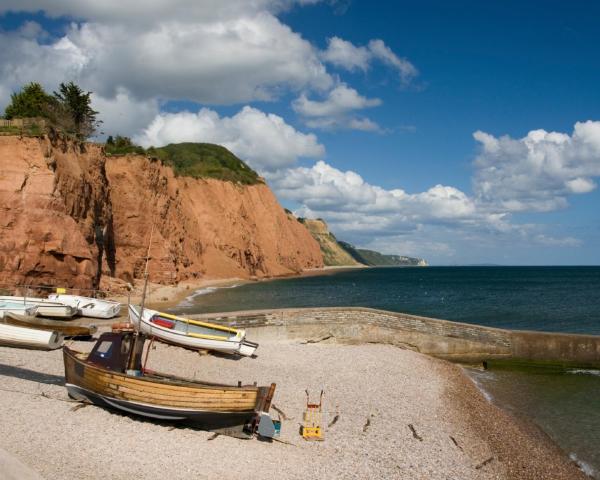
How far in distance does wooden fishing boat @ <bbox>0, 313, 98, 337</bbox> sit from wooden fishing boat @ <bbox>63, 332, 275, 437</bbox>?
22.7 ft

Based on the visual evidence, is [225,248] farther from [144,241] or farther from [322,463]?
[322,463]

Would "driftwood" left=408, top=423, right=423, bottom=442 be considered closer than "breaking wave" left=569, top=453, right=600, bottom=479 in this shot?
No

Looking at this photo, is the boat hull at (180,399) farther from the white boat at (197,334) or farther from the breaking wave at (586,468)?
the breaking wave at (586,468)

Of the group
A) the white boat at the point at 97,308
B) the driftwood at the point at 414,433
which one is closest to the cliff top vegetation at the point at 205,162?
the white boat at the point at 97,308

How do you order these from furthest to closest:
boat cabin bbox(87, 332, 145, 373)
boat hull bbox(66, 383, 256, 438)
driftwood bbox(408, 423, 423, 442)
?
driftwood bbox(408, 423, 423, 442) < boat cabin bbox(87, 332, 145, 373) < boat hull bbox(66, 383, 256, 438)

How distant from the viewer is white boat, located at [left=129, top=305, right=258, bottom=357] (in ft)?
59.8

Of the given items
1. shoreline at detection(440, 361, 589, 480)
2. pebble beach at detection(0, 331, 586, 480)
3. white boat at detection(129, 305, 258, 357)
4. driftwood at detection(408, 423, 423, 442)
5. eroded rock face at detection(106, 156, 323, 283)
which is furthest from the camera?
eroded rock face at detection(106, 156, 323, 283)

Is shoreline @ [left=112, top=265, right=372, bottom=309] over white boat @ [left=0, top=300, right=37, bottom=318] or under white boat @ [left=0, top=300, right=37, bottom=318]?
under

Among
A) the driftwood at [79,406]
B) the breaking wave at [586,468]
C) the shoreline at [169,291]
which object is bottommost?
the shoreline at [169,291]

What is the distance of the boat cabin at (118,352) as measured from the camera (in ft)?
40.0

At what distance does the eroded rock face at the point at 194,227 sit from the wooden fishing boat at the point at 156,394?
3999cm

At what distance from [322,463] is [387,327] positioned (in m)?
13.0

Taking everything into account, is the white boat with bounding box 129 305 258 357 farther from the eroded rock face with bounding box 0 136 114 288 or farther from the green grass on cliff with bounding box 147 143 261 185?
the green grass on cliff with bounding box 147 143 261 185

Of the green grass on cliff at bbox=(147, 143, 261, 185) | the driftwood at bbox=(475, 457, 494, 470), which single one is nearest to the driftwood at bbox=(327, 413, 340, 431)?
Answer: the driftwood at bbox=(475, 457, 494, 470)
